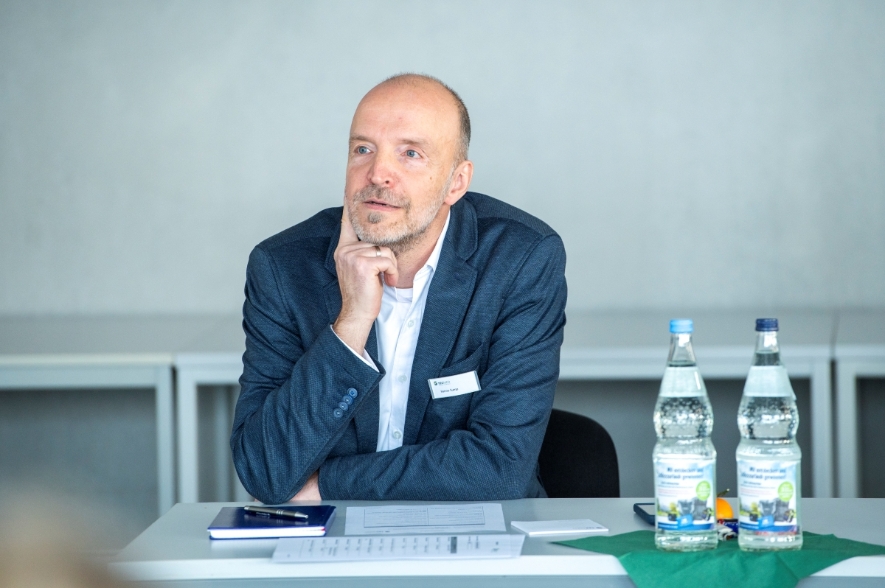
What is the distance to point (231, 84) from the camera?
3.39 metres

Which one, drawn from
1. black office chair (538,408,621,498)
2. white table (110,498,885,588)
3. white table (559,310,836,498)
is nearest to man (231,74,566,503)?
black office chair (538,408,621,498)

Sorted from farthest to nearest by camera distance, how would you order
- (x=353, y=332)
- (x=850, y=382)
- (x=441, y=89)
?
(x=850, y=382)
(x=441, y=89)
(x=353, y=332)

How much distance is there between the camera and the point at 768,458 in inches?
45.3

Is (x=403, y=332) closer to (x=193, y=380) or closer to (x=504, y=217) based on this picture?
(x=504, y=217)

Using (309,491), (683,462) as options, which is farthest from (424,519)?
(683,462)

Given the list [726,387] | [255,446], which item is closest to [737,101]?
[726,387]

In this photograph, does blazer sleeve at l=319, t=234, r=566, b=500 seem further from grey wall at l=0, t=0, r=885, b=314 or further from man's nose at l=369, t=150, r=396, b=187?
grey wall at l=0, t=0, r=885, b=314

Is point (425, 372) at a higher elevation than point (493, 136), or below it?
below

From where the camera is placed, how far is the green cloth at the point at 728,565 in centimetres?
115

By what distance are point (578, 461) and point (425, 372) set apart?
0.38 meters

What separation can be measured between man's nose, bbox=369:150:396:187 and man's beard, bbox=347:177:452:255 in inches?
0.5

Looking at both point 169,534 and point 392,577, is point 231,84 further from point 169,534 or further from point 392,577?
point 392,577

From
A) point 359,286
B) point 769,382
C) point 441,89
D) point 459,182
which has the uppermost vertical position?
point 441,89

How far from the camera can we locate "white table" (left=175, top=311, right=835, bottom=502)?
2.55 m
